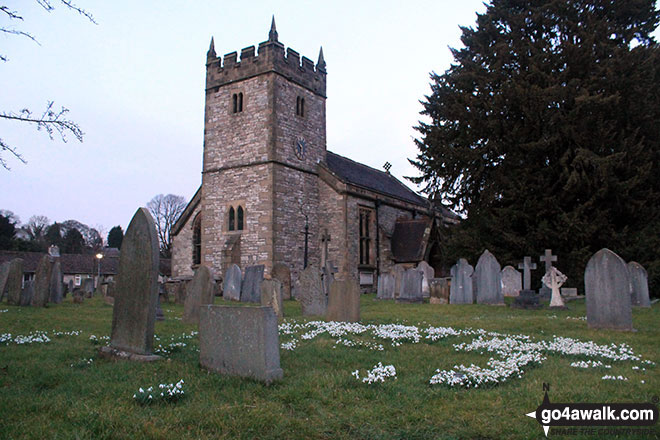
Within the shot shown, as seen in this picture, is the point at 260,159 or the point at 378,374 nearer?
the point at 378,374

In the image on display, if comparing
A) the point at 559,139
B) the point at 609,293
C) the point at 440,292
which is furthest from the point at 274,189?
the point at 609,293

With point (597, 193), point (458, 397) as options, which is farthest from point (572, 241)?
point (458, 397)

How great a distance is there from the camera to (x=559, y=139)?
18.7 m

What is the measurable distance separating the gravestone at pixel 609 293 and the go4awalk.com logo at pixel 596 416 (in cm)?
526

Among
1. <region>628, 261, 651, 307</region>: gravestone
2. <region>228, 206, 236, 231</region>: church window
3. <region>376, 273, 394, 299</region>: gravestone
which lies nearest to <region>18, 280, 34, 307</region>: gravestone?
<region>228, 206, 236, 231</region>: church window

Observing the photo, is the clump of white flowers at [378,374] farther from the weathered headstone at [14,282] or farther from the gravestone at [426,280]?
the gravestone at [426,280]

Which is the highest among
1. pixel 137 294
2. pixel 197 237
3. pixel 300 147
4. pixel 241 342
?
pixel 300 147

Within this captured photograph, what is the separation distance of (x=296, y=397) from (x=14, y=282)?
1294cm

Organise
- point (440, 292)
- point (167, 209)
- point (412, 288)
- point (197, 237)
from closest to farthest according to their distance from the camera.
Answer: point (440, 292)
point (412, 288)
point (197, 237)
point (167, 209)

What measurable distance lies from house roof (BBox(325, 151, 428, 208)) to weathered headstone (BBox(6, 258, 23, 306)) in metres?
16.0

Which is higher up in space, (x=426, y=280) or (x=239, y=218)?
(x=239, y=218)

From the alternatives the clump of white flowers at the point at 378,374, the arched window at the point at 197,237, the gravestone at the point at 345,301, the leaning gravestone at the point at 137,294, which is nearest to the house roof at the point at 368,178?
the arched window at the point at 197,237

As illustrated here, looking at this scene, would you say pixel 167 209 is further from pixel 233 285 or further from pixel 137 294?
pixel 137 294

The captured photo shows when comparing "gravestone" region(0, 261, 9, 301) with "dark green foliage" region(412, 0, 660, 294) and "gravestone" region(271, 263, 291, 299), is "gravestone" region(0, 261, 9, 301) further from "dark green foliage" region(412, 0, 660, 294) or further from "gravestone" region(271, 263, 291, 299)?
"dark green foliage" region(412, 0, 660, 294)
